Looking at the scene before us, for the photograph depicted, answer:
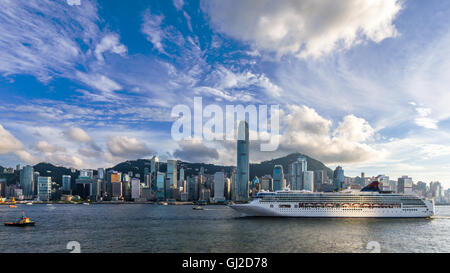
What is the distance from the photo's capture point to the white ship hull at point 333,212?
74.3 m

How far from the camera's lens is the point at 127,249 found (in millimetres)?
32750

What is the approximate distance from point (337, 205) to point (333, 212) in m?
2.41

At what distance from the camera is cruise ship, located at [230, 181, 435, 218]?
7500 centimetres

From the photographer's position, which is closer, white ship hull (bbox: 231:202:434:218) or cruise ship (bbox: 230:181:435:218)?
white ship hull (bbox: 231:202:434:218)

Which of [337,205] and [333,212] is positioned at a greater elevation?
[337,205]

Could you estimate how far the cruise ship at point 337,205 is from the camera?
7500cm

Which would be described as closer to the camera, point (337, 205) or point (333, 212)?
point (333, 212)

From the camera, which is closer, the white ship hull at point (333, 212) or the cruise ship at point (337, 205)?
the white ship hull at point (333, 212)

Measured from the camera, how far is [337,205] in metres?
77.1

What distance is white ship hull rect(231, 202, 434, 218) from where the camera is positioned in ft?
244
